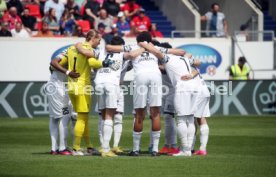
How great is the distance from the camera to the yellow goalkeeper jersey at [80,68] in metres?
17.3

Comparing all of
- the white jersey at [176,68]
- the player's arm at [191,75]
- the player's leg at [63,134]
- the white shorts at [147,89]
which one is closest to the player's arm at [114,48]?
the white shorts at [147,89]

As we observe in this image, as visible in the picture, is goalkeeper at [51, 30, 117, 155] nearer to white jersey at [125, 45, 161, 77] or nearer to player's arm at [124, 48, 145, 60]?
player's arm at [124, 48, 145, 60]

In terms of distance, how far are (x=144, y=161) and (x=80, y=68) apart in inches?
90.2

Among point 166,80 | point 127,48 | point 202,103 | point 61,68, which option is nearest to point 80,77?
point 61,68

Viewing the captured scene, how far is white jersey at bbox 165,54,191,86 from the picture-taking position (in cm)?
1752

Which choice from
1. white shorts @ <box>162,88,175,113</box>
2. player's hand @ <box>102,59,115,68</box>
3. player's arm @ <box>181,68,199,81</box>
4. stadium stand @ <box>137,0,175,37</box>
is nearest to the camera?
player's hand @ <box>102,59,115,68</box>

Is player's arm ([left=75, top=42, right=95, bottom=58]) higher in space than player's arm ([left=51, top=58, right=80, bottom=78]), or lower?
higher

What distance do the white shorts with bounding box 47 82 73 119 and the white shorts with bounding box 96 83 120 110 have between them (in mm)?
802

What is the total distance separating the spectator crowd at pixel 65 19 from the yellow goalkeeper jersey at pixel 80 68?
1432 centimetres

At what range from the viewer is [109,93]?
17.3 m

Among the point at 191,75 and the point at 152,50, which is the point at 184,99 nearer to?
the point at 191,75

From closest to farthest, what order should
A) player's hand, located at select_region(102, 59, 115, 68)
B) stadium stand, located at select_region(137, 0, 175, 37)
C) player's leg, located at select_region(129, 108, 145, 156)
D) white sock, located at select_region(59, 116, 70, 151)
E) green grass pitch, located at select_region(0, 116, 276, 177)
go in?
1. green grass pitch, located at select_region(0, 116, 276, 177)
2. player's hand, located at select_region(102, 59, 115, 68)
3. player's leg, located at select_region(129, 108, 145, 156)
4. white sock, located at select_region(59, 116, 70, 151)
5. stadium stand, located at select_region(137, 0, 175, 37)

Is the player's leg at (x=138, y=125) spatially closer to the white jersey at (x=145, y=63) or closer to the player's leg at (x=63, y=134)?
the white jersey at (x=145, y=63)

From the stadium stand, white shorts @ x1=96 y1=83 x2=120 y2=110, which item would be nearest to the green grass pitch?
white shorts @ x1=96 y1=83 x2=120 y2=110
